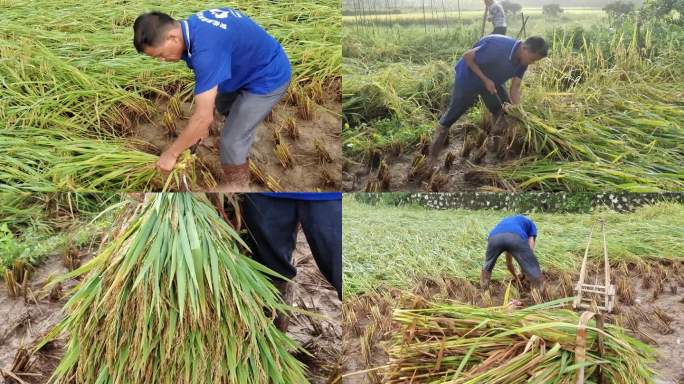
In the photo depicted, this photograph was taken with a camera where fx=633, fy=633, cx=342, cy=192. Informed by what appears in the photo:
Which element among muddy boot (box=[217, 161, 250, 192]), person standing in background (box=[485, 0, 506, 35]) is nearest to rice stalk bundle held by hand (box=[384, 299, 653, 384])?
muddy boot (box=[217, 161, 250, 192])

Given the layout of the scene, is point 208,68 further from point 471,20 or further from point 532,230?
point 532,230

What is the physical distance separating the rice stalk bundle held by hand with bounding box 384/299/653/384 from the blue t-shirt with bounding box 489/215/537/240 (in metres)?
0.41

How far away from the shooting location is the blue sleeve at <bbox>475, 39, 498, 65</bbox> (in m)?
2.62

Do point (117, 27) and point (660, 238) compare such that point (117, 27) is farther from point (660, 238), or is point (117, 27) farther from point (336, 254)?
point (660, 238)

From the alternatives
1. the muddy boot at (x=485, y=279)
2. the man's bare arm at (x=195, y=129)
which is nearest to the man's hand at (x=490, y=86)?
the muddy boot at (x=485, y=279)

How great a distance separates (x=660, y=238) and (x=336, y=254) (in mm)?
1373

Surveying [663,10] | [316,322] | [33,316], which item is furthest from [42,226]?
[663,10]

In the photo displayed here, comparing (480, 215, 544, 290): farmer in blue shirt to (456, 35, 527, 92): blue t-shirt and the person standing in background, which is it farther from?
the person standing in background

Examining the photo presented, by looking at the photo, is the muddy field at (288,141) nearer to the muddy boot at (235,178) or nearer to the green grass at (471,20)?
the muddy boot at (235,178)

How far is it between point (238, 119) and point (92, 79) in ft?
2.13

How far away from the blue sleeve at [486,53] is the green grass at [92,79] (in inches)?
22.8

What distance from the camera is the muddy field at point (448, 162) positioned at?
2592mm

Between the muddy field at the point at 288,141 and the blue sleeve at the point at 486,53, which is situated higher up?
the blue sleeve at the point at 486,53

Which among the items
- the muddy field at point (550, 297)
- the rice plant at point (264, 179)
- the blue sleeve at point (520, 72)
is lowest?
the muddy field at point (550, 297)
